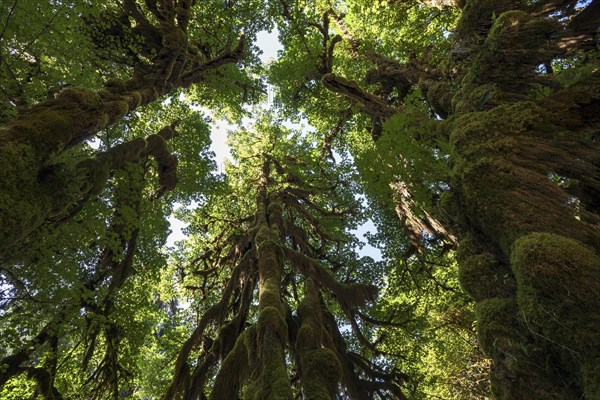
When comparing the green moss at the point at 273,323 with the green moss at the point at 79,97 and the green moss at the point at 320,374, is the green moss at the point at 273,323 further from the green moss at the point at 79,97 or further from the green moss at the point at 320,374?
the green moss at the point at 79,97

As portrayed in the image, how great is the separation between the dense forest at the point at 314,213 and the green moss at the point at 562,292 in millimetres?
15

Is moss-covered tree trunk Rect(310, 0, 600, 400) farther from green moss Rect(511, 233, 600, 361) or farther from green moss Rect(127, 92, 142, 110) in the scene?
green moss Rect(127, 92, 142, 110)

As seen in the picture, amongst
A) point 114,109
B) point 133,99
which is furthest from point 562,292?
point 133,99

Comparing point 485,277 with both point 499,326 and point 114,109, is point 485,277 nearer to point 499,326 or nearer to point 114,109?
point 499,326

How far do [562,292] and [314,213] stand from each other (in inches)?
465

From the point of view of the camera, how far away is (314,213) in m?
14.5

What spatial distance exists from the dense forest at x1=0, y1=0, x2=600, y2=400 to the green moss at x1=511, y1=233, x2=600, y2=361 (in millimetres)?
15

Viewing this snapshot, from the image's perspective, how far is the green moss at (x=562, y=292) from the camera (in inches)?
105

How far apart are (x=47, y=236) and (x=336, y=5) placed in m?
18.2

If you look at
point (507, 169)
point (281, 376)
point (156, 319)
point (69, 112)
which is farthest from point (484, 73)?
point (156, 319)

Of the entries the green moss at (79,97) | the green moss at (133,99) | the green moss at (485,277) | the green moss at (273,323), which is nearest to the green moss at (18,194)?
the green moss at (79,97)

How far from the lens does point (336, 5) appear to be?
1803 cm

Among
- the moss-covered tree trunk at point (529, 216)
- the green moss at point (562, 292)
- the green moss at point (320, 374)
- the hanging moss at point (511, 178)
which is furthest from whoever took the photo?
the green moss at point (320, 374)

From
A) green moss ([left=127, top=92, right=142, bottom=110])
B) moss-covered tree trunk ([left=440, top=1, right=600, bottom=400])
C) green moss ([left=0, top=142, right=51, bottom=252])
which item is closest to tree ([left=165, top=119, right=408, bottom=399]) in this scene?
moss-covered tree trunk ([left=440, top=1, right=600, bottom=400])
